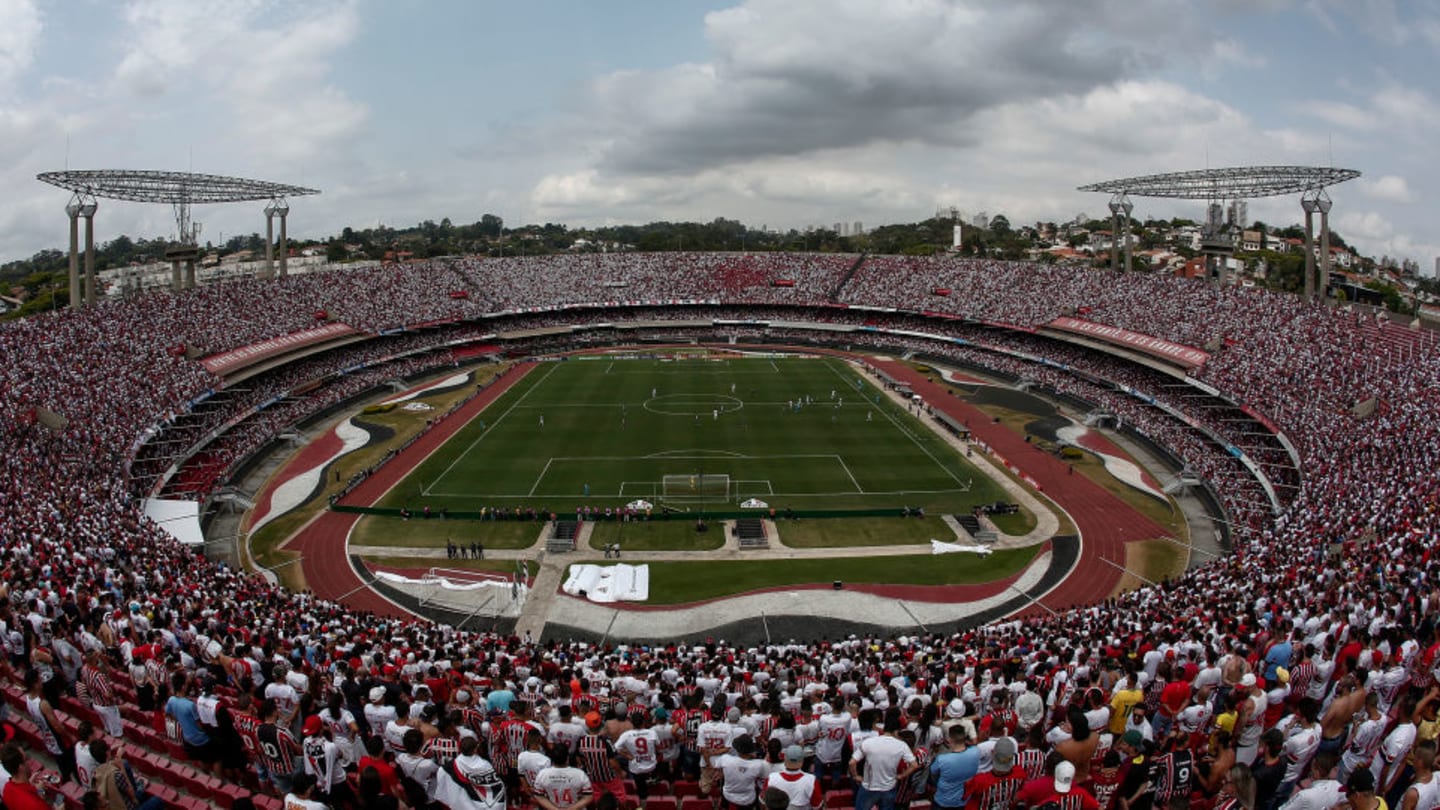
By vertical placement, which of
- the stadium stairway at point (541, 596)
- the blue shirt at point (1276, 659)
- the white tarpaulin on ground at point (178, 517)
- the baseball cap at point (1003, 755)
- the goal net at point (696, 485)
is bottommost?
the stadium stairway at point (541, 596)

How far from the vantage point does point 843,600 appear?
3328cm

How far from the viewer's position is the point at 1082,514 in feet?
139

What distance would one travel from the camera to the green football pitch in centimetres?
4478

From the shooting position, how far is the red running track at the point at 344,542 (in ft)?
110

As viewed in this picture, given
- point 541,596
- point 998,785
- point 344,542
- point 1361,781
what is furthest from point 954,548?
point 1361,781

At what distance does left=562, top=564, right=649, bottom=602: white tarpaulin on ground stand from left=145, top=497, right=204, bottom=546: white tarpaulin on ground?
53.9 feet

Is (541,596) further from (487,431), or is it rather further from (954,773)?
(954,773)

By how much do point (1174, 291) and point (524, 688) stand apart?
231 ft

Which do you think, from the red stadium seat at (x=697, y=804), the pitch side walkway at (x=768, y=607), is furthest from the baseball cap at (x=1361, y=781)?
the pitch side walkway at (x=768, y=607)

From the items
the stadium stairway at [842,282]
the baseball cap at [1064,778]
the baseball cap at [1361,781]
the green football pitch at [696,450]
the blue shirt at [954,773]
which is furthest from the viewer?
the stadium stairway at [842,282]

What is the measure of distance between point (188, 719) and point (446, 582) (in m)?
23.8

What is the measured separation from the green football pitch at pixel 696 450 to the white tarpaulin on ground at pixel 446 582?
7643 millimetres

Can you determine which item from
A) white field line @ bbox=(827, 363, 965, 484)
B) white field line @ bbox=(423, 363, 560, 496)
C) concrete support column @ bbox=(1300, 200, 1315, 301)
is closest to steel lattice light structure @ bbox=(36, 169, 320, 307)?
white field line @ bbox=(423, 363, 560, 496)

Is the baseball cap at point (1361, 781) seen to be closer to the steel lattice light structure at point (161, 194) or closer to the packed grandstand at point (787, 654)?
the packed grandstand at point (787, 654)
